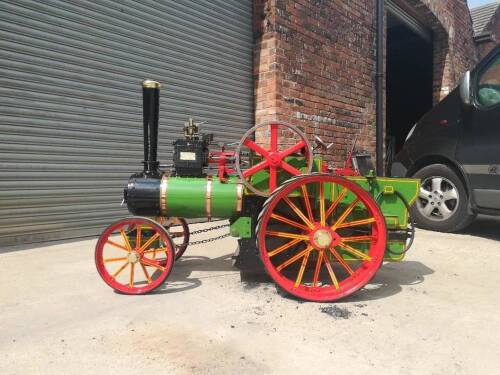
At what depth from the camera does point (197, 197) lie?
2818 mm

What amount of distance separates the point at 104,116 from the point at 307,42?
10.7 feet

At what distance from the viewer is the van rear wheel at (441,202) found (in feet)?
15.2

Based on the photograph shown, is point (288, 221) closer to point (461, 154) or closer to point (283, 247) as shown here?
point (283, 247)

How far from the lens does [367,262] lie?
272cm

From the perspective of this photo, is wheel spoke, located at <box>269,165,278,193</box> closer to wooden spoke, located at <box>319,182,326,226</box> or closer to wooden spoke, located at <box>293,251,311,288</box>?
wooden spoke, located at <box>319,182,326,226</box>

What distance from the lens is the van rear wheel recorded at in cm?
464

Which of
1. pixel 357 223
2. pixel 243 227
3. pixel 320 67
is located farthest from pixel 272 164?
pixel 320 67

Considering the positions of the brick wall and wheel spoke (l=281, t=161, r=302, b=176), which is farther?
the brick wall

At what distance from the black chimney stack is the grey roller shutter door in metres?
1.79

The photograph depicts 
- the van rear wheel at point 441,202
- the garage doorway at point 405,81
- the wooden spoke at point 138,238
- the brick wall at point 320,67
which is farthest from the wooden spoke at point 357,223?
the garage doorway at point 405,81

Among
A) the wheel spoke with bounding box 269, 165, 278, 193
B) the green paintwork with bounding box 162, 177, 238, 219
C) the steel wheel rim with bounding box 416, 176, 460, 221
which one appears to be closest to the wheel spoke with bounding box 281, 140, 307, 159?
the wheel spoke with bounding box 269, 165, 278, 193

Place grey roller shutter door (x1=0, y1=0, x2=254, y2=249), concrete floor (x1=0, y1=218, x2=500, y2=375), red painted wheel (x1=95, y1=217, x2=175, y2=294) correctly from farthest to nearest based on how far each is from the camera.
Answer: grey roller shutter door (x1=0, y1=0, x2=254, y2=249) → red painted wheel (x1=95, y1=217, x2=175, y2=294) → concrete floor (x1=0, y1=218, x2=500, y2=375)

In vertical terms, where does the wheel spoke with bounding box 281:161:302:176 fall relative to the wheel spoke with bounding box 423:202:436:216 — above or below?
above

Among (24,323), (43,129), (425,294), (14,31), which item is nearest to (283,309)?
(425,294)
